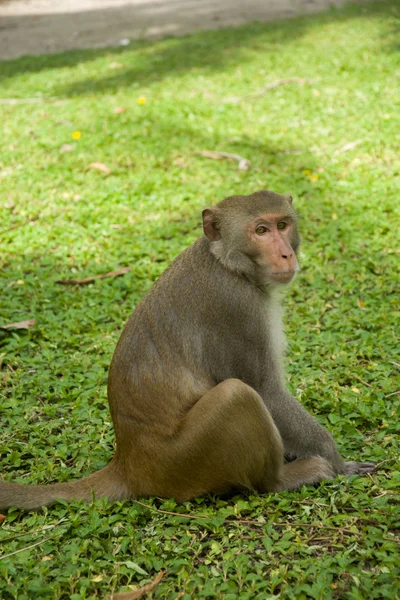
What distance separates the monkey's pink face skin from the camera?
144 inches

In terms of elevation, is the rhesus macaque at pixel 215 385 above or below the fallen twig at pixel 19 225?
above

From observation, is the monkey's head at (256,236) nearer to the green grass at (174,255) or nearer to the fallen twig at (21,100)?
the green grass at (174,255)

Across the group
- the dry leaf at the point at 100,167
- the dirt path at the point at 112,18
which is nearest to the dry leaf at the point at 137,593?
the dry leaf at the point at 100,167

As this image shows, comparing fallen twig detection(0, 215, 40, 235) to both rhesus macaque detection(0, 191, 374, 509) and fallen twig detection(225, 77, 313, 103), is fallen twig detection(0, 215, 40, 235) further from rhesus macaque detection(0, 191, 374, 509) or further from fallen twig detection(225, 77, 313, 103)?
fallen twig detection(225, 77, 313, 103)

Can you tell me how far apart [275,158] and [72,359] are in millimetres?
3984

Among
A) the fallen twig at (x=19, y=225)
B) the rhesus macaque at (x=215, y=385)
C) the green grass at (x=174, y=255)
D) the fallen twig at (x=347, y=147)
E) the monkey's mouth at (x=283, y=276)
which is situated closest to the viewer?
the green grass at (x=174, y=255)

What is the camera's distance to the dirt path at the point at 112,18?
15.1 m

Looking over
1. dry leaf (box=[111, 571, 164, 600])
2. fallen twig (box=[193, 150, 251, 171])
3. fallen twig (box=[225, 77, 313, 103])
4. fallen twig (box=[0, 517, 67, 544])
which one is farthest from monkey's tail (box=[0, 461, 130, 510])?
fallen twig (box=[225, 77, 313, 103])

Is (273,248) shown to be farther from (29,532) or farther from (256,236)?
(29,532)

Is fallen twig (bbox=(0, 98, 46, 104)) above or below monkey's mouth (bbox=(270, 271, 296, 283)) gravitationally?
below

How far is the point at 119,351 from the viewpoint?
3713 mm

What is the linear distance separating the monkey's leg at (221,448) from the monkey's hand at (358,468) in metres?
0.40

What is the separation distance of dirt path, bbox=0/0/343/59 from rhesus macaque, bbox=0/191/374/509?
1187 centimetres

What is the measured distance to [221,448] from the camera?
345 centimetres
